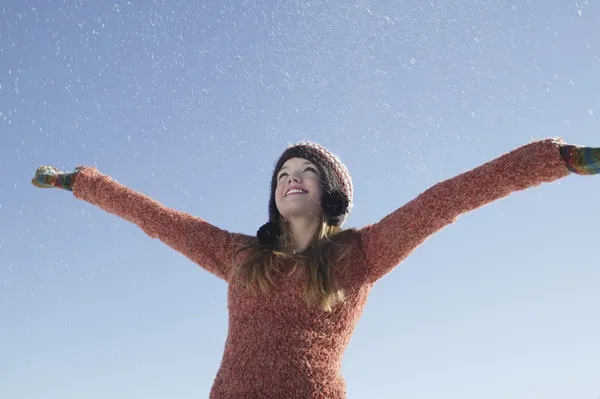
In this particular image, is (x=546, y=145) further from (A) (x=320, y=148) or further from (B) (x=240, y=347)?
(B) (x=240, y=347)

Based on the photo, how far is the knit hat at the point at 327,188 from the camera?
2.91 m

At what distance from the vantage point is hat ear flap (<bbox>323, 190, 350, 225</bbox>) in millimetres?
2904

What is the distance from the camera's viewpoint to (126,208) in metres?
3.10

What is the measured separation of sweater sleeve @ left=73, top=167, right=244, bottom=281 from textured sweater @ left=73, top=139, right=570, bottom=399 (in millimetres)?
113

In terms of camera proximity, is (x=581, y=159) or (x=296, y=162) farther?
(x=296, y=162)

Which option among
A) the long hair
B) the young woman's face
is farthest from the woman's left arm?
the young woman's face

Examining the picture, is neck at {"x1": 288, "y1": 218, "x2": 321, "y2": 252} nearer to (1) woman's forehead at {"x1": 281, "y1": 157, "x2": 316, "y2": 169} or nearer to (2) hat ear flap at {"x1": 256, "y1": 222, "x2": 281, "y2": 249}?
(2) hat ear flap at {"x1": 256, "y1": 222, "x2": 281, "y2": 249}

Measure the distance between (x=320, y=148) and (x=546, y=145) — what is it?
111 cm

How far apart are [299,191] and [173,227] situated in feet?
2.02

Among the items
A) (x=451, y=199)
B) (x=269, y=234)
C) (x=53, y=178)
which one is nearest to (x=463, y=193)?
(x=451, y=199)

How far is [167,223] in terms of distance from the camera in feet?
9.90

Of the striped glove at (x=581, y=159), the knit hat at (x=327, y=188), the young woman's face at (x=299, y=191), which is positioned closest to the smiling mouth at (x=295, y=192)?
the young woman's face at (x=299, y=191)

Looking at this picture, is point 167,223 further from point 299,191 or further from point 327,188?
point 327,188

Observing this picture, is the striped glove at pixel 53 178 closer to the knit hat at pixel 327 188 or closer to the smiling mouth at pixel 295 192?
the knit hat at pixel 327 188
